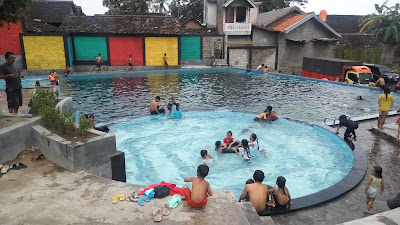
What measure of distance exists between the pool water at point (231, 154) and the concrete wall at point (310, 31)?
22.7 meters

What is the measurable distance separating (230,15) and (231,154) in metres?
28.6

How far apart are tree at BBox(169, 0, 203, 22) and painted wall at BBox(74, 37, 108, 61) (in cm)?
2394

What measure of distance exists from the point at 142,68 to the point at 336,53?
22.2 meters

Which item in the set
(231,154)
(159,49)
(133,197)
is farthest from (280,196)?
(159,49)

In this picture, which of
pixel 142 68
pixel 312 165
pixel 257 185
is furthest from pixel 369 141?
pixel 142 68

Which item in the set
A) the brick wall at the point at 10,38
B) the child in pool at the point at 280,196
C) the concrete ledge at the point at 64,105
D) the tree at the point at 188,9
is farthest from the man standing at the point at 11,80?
the tree at the point at 188,9

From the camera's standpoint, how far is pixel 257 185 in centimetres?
618

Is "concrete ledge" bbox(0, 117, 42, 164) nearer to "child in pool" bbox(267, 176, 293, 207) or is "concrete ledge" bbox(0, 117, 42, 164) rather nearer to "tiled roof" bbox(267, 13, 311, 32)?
"child in pool" bbox(267, 176, 293, 207)

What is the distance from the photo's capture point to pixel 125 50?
29219 mm

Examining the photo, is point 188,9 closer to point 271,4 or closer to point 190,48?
point 271,4

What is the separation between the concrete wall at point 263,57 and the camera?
111 ft

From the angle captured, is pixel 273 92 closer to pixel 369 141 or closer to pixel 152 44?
pixel 369 141

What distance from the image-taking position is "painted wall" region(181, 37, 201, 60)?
3181 centimetres

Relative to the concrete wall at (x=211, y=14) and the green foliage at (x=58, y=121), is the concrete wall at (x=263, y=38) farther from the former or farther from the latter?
the green foliage at (x=58, y=121)
